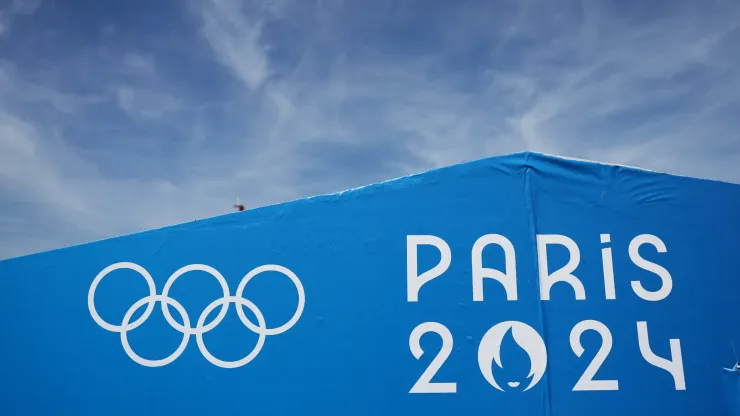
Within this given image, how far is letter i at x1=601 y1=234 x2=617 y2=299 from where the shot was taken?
588 centimetres

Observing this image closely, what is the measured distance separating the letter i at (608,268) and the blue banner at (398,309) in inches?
0.8

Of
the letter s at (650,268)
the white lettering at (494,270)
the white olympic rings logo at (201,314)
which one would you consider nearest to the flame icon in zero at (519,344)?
the white lettering at (494,270)

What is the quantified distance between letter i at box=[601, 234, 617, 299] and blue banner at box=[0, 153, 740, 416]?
0.02m

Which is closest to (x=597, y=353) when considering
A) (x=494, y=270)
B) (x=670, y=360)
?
(x=670, y=360)

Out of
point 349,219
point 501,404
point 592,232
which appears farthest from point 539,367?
point 349,219

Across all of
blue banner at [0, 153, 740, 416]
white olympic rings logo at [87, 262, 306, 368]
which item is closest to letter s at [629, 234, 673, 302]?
blue banner at [0, 153, 740, 416]

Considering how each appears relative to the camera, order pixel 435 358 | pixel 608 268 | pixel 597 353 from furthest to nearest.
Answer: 1. pixel 608 268
2. pixel 597 353
3. pixel 435 358

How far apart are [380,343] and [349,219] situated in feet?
3.94

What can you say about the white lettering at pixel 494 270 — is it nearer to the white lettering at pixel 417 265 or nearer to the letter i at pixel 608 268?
the white lettering at pixel 417 265

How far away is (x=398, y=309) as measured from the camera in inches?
226

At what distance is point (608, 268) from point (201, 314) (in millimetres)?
3912

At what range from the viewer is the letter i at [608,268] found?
5879 mm

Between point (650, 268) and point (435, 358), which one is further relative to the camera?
point (650, 268)

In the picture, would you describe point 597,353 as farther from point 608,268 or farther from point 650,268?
point 650,268
